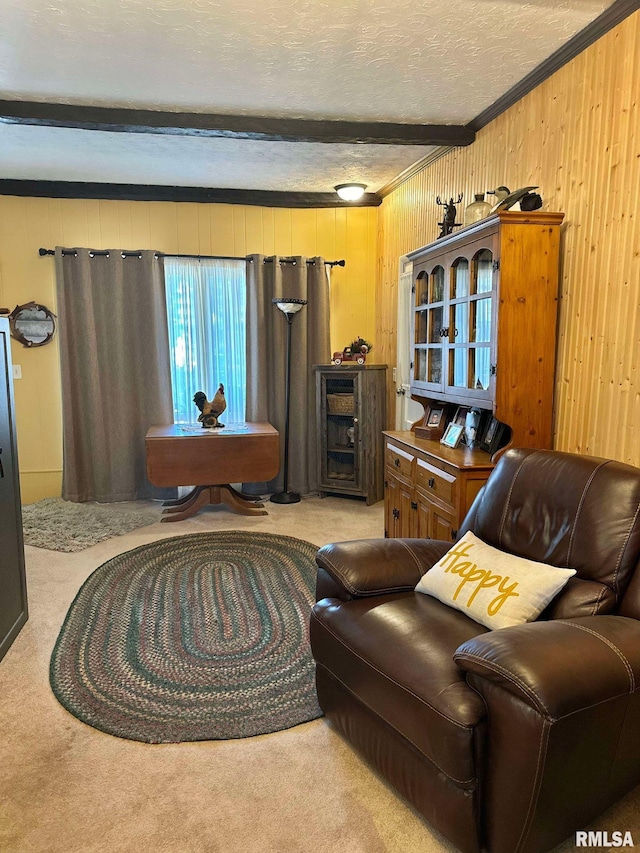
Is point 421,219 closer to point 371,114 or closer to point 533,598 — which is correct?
point 371,114

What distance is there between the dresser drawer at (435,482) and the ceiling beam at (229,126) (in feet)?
6.03

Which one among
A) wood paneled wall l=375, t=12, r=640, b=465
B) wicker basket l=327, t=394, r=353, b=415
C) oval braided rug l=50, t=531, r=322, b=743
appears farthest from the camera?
wicker basket l=327, t=394, r=353, b=415

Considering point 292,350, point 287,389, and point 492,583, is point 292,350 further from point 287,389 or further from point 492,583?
point 492,583

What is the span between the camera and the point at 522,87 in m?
2.74

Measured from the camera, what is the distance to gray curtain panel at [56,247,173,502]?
455 centimetres

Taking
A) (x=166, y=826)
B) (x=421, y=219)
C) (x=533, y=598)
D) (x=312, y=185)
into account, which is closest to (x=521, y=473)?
Answer: (x=533, y=598)

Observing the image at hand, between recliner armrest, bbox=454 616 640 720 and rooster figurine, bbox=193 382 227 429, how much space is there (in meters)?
3.26

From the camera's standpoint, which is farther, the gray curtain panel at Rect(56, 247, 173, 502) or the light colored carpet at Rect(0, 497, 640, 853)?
the gray curtain panel at Rect(56, 247, 173, 502)

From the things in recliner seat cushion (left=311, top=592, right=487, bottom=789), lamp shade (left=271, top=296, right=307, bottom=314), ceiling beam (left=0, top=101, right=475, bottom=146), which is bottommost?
recliner seat cushion (left=311, top=592, right=487, bottom=789)

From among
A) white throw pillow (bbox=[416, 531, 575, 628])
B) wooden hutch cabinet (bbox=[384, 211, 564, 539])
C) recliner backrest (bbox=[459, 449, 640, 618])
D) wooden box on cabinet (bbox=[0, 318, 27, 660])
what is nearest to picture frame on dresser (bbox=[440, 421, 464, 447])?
wooden hutch cabinet (bbox=[384, 211, 564, 539])

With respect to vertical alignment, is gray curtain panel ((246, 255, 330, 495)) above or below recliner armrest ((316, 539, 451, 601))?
above

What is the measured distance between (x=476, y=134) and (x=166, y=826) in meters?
3.41

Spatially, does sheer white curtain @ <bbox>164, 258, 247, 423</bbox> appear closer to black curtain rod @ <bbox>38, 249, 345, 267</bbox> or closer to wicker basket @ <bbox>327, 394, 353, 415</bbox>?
black curtain rod @ <bbox>38, 249, 345, 267</bbox>

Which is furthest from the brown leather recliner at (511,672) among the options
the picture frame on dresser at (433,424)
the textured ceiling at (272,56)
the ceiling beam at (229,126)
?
the ceiling beam at (229,126)
